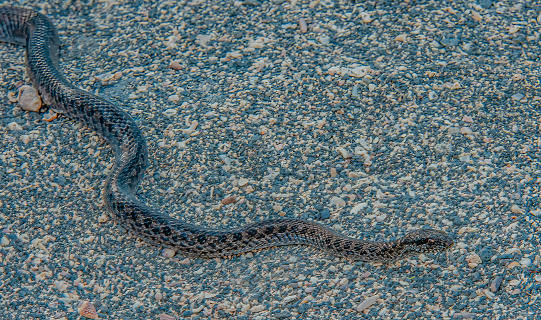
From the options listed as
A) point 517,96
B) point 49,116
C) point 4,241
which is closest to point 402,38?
point 517,96

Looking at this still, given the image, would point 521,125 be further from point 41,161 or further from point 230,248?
point 41,161

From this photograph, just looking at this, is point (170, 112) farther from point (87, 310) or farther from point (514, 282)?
point (514, 282)

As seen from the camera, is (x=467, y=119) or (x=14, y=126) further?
(x=14, y=126)

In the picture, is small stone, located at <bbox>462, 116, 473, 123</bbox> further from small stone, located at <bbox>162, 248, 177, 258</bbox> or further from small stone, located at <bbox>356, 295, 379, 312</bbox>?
small stone, located at <bbox>162, 248, 177, 258</bbox>

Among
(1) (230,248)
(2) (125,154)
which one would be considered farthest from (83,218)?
(1) (230,248)

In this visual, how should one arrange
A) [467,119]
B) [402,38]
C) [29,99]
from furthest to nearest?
1. [402,38]
2. [29,99]
3. [467,119]

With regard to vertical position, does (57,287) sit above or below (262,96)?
below
